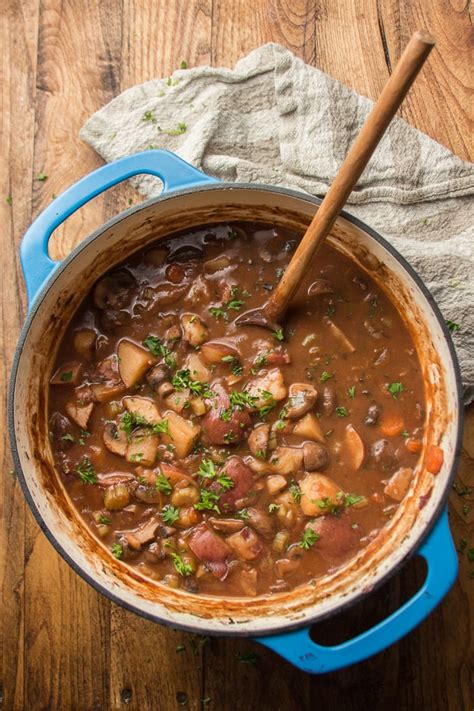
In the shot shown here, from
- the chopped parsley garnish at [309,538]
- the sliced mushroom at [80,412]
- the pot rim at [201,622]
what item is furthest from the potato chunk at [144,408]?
the chopped parsley garnish at [309,538]

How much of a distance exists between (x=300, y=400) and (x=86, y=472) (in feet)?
3.23

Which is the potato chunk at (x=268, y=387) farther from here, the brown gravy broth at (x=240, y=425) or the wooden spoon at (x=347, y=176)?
the wooden spoon at (x=347, y=176)

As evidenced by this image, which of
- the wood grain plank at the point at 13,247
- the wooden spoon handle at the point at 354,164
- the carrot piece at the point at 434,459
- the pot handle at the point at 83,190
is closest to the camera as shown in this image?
the wooden spoon handle at the point at 354,164

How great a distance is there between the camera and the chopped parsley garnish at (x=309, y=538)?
3.08m

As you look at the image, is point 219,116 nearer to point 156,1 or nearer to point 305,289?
point 156,1

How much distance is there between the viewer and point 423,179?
136 inches

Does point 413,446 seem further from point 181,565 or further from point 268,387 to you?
point 181,565

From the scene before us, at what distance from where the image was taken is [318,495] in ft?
10.1

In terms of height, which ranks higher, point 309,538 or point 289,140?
point 289,140

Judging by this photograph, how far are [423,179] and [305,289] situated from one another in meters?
0.84

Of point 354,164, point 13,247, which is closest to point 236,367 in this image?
point 354,164

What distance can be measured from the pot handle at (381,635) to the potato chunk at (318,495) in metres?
0.46

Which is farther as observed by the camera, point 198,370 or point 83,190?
point 198,370

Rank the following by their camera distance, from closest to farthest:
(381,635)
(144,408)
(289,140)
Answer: (381,635) → (144,408) → (289,140)
